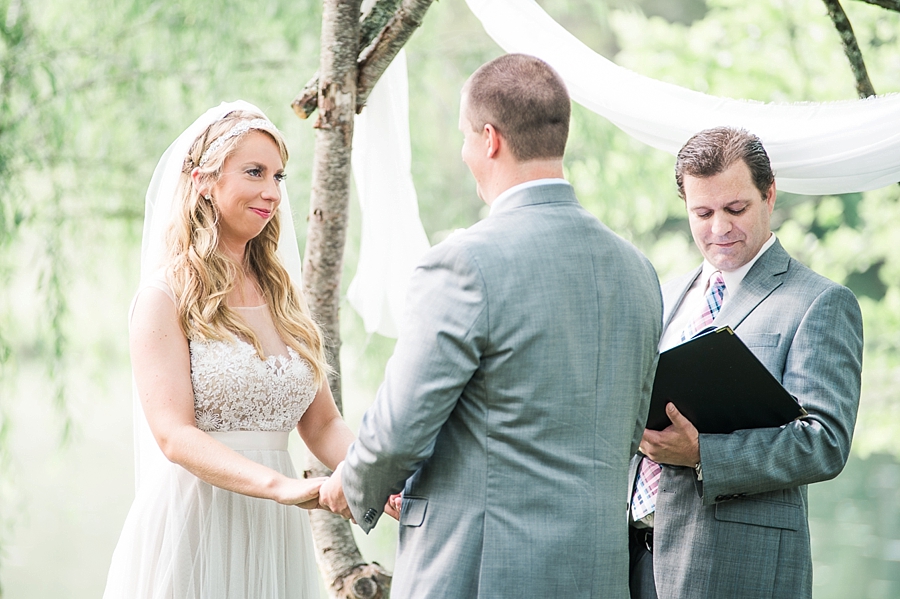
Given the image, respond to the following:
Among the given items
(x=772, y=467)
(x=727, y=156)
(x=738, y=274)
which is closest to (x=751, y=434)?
(x=772, y=467)

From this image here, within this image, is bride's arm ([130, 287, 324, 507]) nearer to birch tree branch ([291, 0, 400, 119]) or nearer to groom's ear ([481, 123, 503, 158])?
groom's ear ([481, 123, 503, 158])

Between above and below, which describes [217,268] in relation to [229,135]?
below

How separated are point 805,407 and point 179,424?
5.32 feet

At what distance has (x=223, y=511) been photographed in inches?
98.6

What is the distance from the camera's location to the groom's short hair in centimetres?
191

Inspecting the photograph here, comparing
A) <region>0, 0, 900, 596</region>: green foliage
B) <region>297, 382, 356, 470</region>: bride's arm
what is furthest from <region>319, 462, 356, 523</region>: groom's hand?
<region>0, 0, 900, 596</region>: green foliage

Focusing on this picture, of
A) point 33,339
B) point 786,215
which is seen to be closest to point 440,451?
point 33,339

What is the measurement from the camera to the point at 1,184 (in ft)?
16.4

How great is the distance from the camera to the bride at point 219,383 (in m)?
2.35

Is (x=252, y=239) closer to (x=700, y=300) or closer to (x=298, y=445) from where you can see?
(x=700, y=300)

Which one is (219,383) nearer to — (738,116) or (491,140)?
(491,140)

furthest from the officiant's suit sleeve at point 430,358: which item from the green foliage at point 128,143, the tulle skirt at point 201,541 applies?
the green foliage at point 128,143

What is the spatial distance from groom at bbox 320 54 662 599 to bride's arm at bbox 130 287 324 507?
0.44 meters

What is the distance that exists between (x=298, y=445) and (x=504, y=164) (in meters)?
4.74
